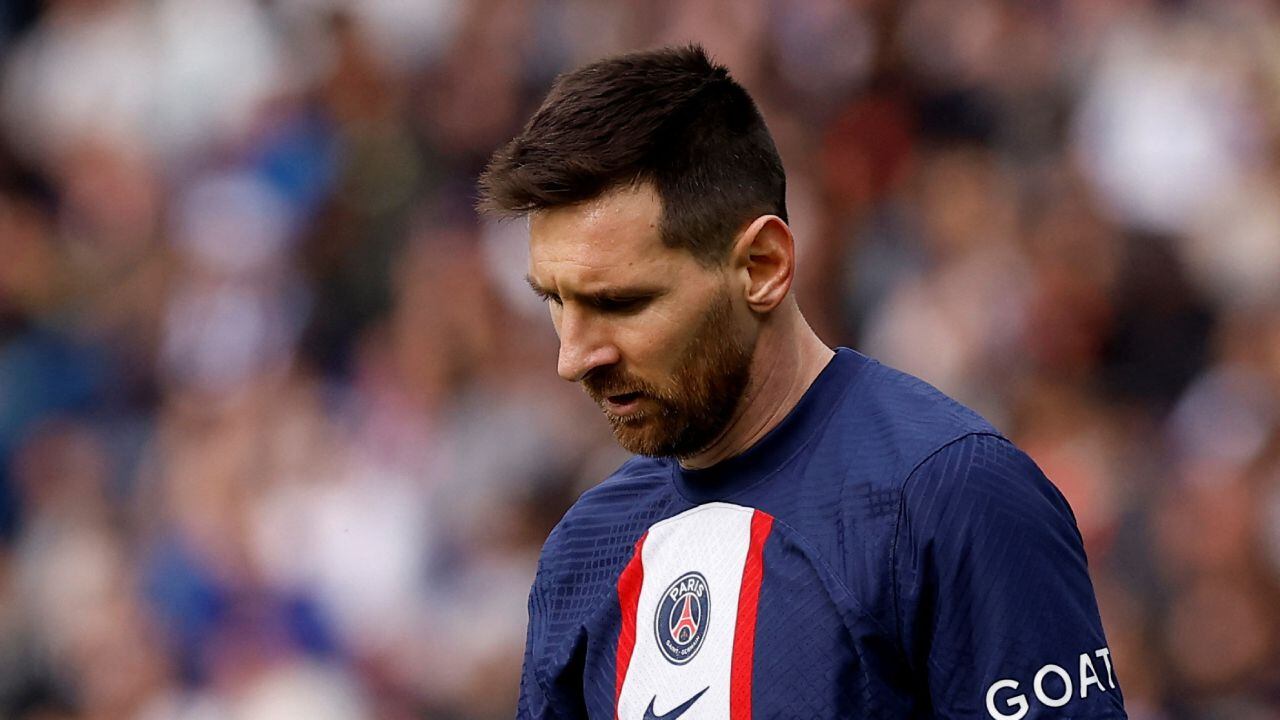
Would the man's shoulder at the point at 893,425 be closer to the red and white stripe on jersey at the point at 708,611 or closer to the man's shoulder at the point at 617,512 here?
the red and white stripe on jersey at the point at 708,611

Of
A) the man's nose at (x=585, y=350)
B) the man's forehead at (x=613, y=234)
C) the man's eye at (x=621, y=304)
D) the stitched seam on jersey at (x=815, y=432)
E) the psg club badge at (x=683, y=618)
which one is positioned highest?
the man's forehead at (x=613, y=234)

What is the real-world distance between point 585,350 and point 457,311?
172 inches

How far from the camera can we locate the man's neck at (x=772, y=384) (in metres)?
2.26

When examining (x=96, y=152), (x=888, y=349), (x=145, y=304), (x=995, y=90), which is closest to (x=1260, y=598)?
(x=888, y=349)

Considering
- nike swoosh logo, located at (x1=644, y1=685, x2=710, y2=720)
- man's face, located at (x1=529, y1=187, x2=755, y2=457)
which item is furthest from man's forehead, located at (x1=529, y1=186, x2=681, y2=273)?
nike swoosh logo, located at (x1=644, y1=685, x2=710, y2=720)

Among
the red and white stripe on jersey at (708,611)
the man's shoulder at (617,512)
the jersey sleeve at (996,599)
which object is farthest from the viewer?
the man's shoulder at (617,512)

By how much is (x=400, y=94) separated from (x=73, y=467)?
2007 mm

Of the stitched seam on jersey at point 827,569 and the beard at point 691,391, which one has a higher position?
the beard at point 691,391

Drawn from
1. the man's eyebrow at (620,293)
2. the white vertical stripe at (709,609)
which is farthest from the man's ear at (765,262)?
the white vertical stripe at (709,609)

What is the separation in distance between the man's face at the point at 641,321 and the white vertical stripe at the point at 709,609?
0.12 m

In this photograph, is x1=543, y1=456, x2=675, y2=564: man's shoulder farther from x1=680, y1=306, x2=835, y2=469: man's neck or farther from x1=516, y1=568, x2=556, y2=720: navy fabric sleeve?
x1=680, y1=306, x2=835, y2=469: man's neck

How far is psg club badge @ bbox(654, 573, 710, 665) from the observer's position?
7.22ft

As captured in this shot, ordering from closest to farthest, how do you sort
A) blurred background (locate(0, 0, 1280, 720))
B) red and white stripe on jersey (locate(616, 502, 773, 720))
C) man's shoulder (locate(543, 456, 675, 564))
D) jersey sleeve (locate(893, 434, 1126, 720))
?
jersey sleeve (locate(893, 434, 1126, 720)) < red and white stripe on jersey (locate(616, 502, 773, 720)) < man's shoulder (locate(543, 456, 675, 564)) < blurred background (locate(0, 0, 1280, 720))

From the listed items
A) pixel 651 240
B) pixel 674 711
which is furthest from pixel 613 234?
pixel 674 711
